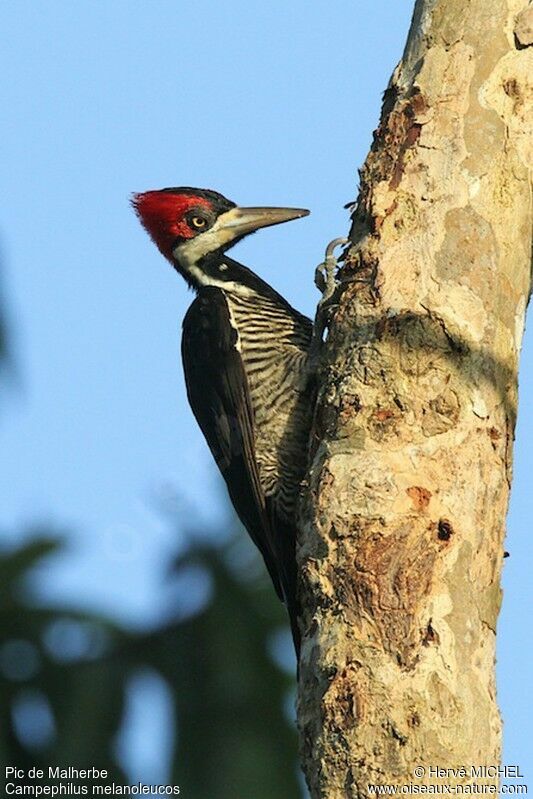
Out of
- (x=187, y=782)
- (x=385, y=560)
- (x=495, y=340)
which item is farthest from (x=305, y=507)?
(x=187, y=782)

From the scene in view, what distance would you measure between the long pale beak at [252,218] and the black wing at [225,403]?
1.48 ft

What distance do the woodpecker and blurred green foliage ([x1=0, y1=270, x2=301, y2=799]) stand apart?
0.96 ft

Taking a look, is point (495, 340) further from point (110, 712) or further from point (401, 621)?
point (110, 712)

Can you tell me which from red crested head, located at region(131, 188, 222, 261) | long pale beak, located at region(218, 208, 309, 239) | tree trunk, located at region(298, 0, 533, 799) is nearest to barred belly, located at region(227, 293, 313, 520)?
long pale beak, located at region(218, 208, 309, 239)

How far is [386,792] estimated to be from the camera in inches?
110

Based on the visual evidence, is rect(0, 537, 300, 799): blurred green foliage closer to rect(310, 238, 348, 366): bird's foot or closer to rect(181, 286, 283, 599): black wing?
rect(181, 286, 283, 599): black wing

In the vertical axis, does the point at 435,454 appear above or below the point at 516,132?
below

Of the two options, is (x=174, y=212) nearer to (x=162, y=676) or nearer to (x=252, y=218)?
(x=252, y=218)

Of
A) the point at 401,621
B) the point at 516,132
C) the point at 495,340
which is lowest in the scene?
the point at 401,621

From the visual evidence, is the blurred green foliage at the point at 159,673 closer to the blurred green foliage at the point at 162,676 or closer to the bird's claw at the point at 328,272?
the blurred green foliage at the point at 162,676

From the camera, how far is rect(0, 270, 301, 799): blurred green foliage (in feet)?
13.4

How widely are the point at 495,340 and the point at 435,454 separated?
39 centimetres

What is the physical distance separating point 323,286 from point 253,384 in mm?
508

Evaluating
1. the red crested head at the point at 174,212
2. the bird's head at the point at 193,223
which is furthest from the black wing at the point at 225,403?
the red crested head at the point at 174,212
